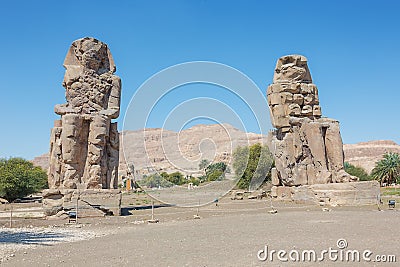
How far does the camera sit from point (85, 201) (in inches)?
492

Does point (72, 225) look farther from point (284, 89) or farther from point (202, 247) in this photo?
point (284, 89)

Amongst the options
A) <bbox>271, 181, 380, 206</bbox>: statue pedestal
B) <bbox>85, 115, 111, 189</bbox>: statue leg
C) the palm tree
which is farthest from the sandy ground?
the palm tree

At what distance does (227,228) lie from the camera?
29.3 feet

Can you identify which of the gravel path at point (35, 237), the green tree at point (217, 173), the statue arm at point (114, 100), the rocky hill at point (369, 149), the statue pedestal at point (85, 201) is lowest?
the gravel path at point (35, 237)

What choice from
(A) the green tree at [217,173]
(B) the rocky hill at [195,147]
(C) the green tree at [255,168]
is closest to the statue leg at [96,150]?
(C) the green tree at [255,168]

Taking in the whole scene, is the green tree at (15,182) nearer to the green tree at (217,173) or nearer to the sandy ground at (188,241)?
the sandy ground at (188,241)

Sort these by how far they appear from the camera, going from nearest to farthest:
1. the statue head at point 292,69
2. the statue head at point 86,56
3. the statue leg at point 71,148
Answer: the statue leg at point 71,148 → the statue head at point 86,56 → the statue head at point 292,69

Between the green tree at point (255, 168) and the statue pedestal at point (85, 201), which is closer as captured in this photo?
the statue pedestal at point (85, 201)

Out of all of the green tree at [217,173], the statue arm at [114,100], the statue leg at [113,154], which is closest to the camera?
the statue arm at [114,100]

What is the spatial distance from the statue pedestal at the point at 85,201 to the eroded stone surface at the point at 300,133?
757cm

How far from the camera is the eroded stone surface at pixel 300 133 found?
1630 cm

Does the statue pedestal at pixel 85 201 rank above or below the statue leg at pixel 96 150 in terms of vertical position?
below

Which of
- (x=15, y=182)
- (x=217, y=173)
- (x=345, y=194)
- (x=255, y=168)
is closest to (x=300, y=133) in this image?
(x=345, y=194)

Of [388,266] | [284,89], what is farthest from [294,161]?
[388,266]
